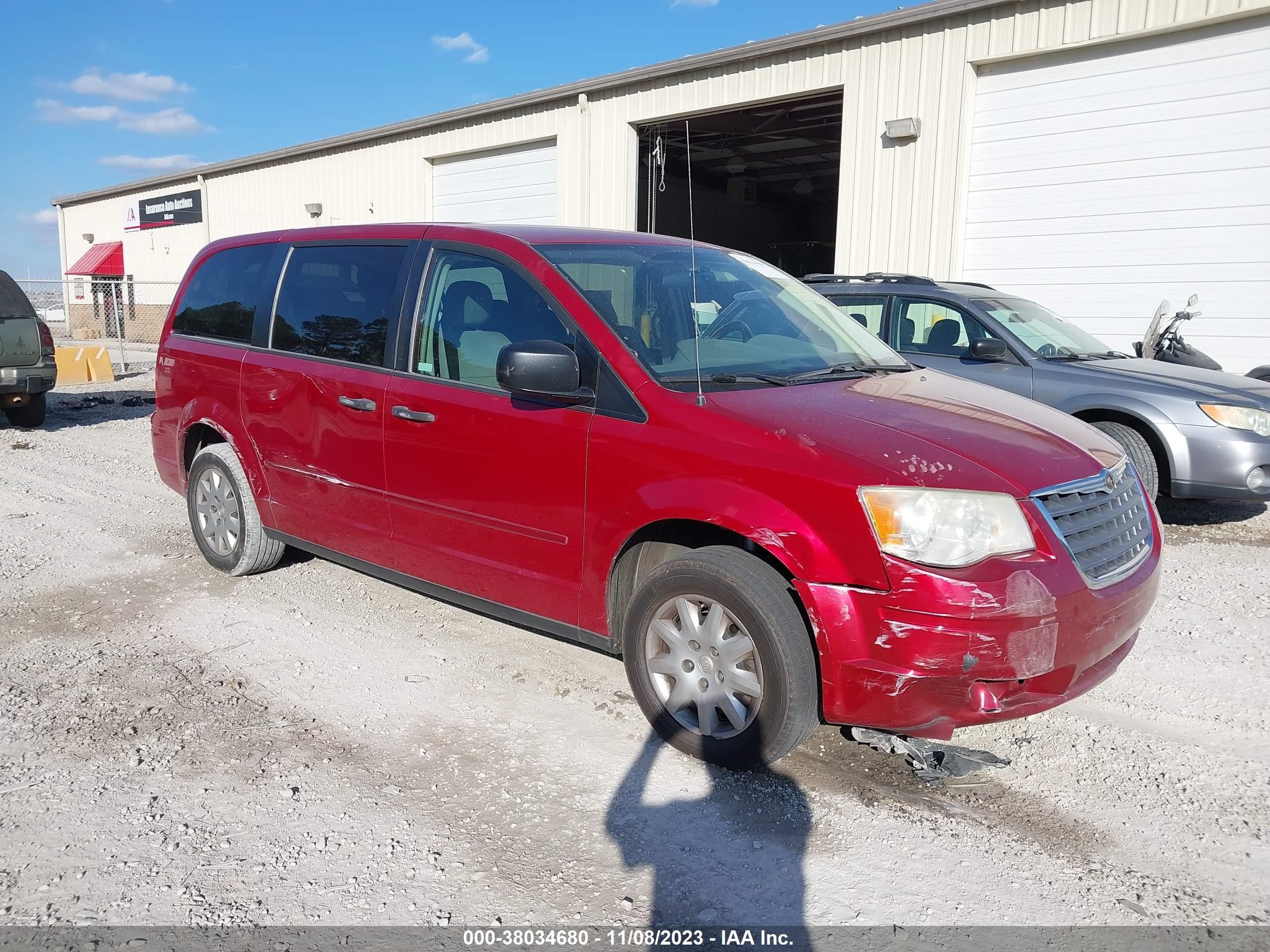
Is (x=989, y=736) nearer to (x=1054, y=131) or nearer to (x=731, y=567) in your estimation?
(x=731, y=567)

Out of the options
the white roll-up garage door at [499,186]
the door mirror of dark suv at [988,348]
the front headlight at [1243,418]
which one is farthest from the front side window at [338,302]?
the white roll-up garage door at [499,186]

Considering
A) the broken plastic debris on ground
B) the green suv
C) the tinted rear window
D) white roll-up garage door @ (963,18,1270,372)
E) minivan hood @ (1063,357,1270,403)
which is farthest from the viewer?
the green suv

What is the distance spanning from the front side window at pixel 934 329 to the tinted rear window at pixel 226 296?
4874mm

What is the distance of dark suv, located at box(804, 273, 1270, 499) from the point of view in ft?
20.7

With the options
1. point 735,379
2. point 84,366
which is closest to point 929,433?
point 735,379

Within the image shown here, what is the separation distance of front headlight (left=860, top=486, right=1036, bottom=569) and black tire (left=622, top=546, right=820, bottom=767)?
412mm

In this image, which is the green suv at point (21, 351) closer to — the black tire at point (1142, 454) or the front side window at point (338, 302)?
the front side window at point (338, 302)

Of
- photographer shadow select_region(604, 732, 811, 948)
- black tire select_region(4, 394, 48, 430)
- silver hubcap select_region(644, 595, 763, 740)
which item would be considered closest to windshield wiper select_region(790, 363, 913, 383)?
silver hubcap select_region(644, 595, 763, 740)

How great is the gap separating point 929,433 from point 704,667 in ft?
3.65

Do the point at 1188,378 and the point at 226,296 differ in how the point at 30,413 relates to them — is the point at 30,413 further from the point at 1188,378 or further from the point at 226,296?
the point at 1188,378

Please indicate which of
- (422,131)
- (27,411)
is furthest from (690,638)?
(422,131)

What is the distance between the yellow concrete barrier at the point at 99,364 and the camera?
1750 centimetres

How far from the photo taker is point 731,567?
10.3 ft

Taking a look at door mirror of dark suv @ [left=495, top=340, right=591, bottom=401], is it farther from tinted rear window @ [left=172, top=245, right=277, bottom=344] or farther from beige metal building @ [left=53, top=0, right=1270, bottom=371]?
beige metal building @ [left=53, top=0, right=1270, bottom=371]
